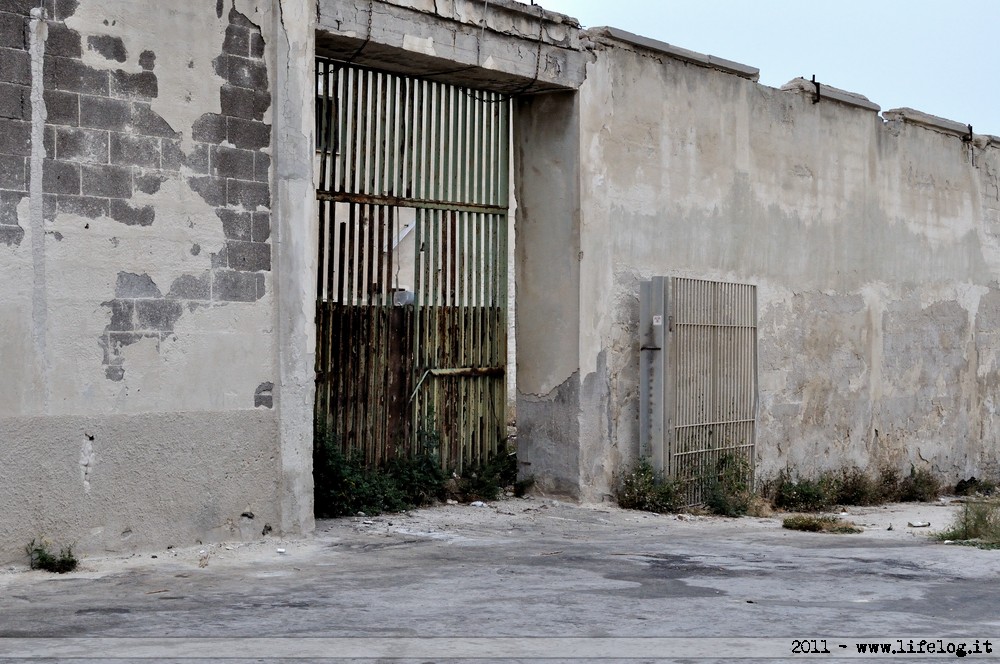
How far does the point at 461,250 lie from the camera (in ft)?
31.3

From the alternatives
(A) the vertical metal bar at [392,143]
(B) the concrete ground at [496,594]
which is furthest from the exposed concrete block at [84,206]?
(A) the vertical metal bar at [392,143]

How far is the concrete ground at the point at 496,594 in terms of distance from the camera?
4.93m

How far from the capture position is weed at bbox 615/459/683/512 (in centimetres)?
969

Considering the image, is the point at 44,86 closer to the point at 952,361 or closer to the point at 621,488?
the point at 621,488

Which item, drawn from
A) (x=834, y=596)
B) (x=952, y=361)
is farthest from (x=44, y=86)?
(x=952, y=361)

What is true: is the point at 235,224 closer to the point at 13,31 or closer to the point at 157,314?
the point at 157,314

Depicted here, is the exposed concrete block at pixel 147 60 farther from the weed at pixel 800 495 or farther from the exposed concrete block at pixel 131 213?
the weed at pixel 800 495

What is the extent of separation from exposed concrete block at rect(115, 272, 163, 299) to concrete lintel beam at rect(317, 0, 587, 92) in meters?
2.08

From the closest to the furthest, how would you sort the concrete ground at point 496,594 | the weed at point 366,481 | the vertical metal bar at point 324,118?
the concrete ground at point 496,594, the weed at point 366,481, the vertical metal bar at point 324,118

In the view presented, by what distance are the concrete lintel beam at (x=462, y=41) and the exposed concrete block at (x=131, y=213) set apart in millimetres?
1767

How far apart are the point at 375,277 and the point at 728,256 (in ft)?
11.9

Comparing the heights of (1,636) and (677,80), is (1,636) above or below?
below

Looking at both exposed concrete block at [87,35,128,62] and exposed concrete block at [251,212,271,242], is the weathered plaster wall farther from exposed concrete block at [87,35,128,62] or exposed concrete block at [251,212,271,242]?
exposed concrete block at [87,35,128,62]

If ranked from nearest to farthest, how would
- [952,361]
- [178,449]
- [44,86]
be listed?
[44,86] → [178,449] → [952,361]
